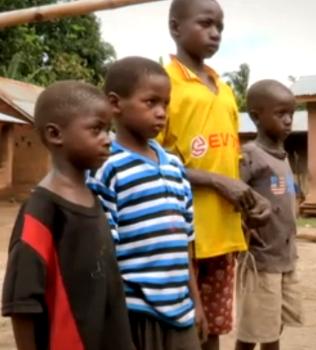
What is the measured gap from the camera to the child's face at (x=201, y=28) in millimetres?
2541

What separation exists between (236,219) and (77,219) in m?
0.83

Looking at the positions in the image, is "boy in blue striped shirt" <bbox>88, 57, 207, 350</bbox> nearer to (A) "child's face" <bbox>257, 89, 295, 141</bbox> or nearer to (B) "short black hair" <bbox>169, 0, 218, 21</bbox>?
(B) "short black hair" <bbox>169, 0, 218, 21</bbox>

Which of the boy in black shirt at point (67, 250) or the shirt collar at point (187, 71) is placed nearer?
the boy in black shirt at point (67, 250)

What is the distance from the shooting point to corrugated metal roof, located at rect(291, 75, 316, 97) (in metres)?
13.7

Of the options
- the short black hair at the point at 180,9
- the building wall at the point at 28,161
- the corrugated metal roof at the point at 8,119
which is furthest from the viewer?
the building wall at the point at 28,161

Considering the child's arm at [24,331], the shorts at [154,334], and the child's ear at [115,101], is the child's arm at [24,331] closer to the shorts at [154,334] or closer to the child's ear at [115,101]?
the shorts at [154,334]

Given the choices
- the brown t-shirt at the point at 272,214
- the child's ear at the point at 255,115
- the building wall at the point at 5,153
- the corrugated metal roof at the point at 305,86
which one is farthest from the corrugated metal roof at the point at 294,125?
the brown t-shirt at the point at 272,214

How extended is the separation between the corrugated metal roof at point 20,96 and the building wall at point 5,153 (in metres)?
0.54

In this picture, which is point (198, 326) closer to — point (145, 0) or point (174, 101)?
point (174, 101)

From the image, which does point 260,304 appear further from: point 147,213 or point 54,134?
point 54,134

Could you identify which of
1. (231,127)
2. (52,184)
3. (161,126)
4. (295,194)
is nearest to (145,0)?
(295,194)

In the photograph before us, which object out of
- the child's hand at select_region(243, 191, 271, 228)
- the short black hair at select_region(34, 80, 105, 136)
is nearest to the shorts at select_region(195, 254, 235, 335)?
the child's hand at select_region(243, 191, 271, 228)

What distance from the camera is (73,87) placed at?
1969mm

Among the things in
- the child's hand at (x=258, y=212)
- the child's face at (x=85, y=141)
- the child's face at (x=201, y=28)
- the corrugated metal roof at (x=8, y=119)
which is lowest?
the corrugated metal roof at (x=8, y=119)
